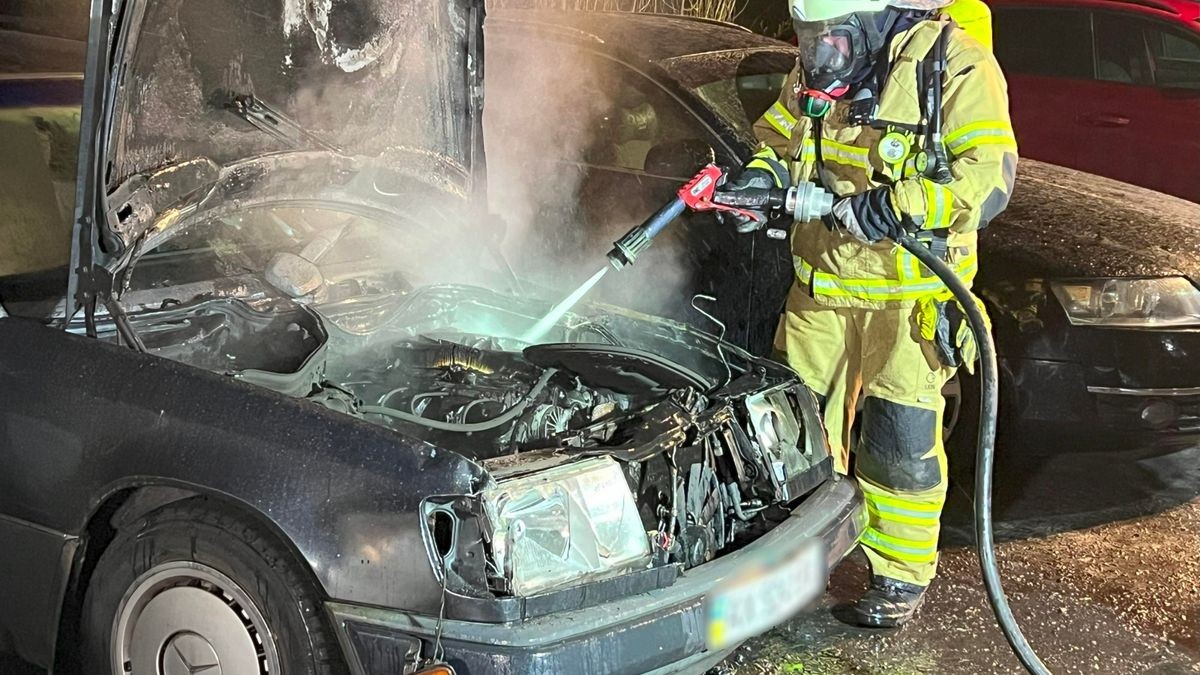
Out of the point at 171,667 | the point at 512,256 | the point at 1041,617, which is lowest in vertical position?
the point at 1041,617

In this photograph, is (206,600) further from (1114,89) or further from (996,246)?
(1114,89)

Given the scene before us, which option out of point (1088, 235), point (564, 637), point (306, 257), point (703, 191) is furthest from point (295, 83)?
point (1088, 235)

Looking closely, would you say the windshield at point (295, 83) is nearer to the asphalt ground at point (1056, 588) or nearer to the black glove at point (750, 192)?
the black glove at point (750, 192)

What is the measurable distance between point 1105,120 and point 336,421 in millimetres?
5779

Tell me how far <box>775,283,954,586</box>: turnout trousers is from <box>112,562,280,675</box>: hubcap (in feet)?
5.51

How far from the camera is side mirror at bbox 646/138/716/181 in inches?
154

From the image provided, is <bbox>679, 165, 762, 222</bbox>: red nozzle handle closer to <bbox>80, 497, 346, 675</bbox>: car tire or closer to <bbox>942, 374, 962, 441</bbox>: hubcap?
<bbox>942, 374, 962, 441</bbox>: hubcap

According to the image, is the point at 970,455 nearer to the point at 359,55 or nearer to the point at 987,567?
the point at 987,567

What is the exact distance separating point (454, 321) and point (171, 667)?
131 cm

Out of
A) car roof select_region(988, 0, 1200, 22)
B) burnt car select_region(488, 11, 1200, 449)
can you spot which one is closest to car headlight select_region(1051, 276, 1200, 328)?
burnt car select_region(488, 11, 1200, 449)

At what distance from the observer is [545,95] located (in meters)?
4.36

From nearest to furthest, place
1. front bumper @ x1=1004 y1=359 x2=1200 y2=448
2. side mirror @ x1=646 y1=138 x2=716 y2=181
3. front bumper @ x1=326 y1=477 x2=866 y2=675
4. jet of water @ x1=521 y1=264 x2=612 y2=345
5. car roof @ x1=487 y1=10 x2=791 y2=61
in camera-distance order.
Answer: front bumper @ x1=326 y1=477 x2=866 y2=675 < jet of water @ x1=521 y1=264 x2=612 y2=345 < front bumper @ x1=1004 y1=359 x2=1200 y2=448 < side mirror @ x1=646 y1=138 x2=716 y2=181 < car roof @ x1=487 y1=10 x2=791 y2=61

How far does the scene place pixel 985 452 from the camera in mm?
2801

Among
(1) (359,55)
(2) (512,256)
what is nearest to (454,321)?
(1) (359,55)
